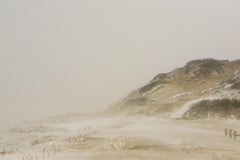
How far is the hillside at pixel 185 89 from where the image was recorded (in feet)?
217

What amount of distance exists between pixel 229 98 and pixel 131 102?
→ 25.5 m

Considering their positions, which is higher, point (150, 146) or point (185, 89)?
point (185, 89)

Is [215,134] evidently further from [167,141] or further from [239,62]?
[239,62]

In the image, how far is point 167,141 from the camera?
35719 millimetres

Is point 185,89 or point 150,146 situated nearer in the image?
point 150,146

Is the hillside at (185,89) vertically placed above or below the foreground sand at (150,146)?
above

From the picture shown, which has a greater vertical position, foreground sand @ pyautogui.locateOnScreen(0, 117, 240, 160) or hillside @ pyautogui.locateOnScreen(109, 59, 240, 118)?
hillside @ pyautogui.locateOnScreen(109, 59, 240, 118)

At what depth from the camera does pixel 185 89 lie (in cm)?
7900

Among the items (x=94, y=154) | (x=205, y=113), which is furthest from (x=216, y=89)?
(x=94, y=154)

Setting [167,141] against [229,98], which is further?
[229,98]

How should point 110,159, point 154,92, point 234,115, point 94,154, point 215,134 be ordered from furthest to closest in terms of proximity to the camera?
point 154,92 < point 234,115 < point 215,134 < point 94,154 < point 110,159

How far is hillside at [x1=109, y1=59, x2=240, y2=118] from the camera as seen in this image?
66125 millimetres

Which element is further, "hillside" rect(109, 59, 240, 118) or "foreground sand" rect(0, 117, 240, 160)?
"hillside" rect(109, 59, 240, 118)

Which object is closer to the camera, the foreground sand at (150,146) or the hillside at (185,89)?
the foreground sand at (150,146)
